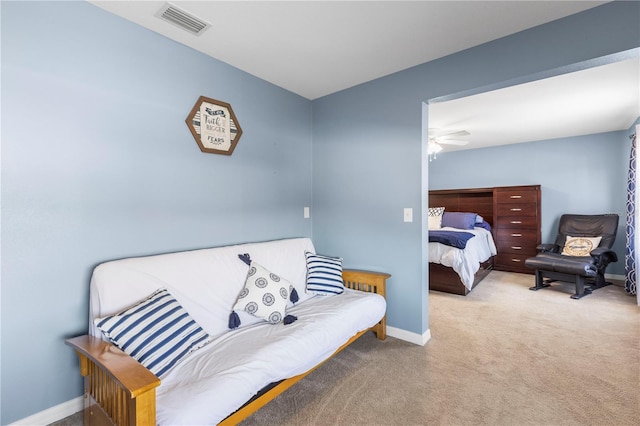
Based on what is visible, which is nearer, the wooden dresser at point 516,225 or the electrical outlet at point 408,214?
the electrical outlet at point 408,214

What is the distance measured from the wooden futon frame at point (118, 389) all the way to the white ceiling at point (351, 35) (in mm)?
1911

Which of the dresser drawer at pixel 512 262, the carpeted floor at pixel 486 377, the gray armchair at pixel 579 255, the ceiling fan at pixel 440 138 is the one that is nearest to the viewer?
the carpeted floor at pixel 486 377

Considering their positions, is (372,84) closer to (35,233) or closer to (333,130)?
(333,130)

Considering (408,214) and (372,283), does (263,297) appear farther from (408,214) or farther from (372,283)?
(408,214)

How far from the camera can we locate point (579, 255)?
166 inches

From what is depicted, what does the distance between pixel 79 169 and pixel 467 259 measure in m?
4.13

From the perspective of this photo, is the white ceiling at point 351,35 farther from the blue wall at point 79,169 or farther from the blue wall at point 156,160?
the blue wall at point 79,169

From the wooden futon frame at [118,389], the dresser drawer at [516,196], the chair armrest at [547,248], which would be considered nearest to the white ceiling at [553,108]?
the dresser drawer at [516,196]

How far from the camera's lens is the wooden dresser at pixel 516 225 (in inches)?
198

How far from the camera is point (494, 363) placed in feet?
7.22

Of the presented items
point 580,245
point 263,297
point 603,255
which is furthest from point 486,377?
point 580,245

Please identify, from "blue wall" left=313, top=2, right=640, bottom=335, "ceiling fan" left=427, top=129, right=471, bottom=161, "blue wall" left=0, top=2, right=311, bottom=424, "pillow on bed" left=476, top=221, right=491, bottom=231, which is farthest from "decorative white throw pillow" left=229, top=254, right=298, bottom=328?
"pillow on bed" left=476, top=221, right=491, bottom=231

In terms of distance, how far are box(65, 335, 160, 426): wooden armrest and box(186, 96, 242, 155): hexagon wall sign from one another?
145 centimetres

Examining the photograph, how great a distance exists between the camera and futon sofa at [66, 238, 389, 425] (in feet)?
3.88
